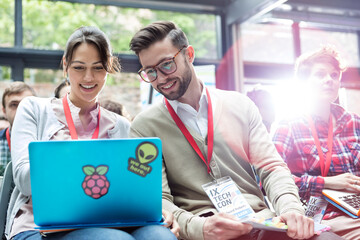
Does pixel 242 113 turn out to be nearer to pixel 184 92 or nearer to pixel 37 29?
pixel 184 92

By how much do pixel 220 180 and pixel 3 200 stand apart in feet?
2.90

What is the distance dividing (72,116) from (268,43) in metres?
3.87

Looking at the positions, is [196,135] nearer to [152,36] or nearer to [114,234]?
[152,36]

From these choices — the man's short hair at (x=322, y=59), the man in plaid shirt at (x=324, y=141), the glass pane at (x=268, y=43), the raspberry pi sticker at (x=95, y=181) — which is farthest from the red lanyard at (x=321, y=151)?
the glass pane at (x=268, y=43)

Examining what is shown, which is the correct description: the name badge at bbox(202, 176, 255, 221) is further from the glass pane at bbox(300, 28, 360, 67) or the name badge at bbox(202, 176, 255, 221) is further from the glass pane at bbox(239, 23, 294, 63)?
the glass pane at bbox(300, 28, 360, 67)

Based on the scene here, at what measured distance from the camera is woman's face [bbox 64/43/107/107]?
1.77 meters

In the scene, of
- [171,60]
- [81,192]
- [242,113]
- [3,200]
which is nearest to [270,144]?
[242,113]

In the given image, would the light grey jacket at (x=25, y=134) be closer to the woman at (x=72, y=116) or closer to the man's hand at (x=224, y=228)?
the woman at (x=72, y=116)

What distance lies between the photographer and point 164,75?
72.2 inches

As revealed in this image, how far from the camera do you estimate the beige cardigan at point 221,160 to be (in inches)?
66.5

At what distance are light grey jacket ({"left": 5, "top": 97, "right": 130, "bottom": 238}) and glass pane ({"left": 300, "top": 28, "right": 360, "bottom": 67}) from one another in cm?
397

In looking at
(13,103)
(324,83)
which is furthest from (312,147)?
(13,103)

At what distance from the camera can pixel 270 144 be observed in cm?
184

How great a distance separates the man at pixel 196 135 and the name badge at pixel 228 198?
3 cm
